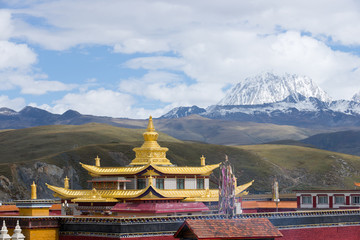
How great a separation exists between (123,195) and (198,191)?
7799mm

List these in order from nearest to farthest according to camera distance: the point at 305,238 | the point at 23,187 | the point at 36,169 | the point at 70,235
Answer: the point at 70,235
the point at 305,238
the point at 23,187
the point at 36,169

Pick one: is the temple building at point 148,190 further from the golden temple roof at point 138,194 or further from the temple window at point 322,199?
the temple window at point 322,199

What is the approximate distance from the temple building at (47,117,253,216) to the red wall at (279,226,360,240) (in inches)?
351

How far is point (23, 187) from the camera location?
15138 centimetres

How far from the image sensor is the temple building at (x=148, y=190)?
5938 cm

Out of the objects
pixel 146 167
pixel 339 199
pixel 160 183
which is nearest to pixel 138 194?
pixel 146 167

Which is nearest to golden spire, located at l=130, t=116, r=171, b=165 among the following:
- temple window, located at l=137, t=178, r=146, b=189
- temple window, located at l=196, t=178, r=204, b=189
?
temple window, located at l=137, t=178, r=146, b=189

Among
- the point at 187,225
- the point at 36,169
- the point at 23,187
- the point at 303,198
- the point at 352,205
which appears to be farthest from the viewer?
the point at 36,169

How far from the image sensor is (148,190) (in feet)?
192

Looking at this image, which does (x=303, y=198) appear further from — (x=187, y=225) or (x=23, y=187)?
(x=23, y=187)

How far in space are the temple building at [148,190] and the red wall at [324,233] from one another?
29.3 ft

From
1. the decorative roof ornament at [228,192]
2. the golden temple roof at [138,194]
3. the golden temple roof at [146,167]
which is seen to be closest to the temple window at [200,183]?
the golden temple roof at [138,194]

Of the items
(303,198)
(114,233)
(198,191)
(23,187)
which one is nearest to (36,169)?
(23,187)

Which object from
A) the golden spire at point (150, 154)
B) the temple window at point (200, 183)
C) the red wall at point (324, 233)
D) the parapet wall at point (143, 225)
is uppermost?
the golden spire at point (150, 154)
